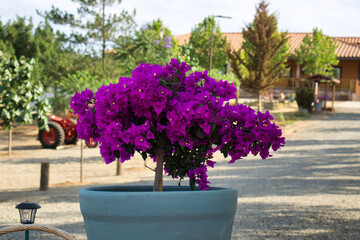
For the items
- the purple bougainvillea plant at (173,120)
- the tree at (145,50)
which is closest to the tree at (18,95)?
the tree at (145,50)

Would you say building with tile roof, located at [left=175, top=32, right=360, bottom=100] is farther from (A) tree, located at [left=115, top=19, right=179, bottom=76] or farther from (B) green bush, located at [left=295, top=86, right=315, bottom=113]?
(A) tree, located at [left=115, top=19, right=179, bottom=76]

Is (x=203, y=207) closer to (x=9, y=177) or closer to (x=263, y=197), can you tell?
(x=263, y=197)

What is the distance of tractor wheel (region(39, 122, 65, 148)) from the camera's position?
17.3m

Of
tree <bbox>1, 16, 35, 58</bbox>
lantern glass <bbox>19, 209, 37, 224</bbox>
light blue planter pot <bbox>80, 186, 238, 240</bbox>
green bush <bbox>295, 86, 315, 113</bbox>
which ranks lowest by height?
lantern glass <bbox>19, 209, 37, 224</bbox>

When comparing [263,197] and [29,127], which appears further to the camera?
[29,127]

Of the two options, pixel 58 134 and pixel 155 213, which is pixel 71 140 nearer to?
pixel 58 134

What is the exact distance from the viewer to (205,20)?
1422 inches

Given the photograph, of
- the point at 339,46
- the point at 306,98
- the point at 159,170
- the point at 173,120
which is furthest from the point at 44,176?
the point at 339,46

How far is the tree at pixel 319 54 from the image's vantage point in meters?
36.2

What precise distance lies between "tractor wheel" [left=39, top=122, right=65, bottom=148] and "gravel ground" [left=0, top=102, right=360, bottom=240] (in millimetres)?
461

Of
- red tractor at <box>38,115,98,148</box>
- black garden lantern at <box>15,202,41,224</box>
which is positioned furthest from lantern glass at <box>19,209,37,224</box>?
red tractor at <box>38,115,98,148</box>

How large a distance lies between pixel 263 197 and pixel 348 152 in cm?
714

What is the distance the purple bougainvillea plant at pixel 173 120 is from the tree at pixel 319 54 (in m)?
34.8

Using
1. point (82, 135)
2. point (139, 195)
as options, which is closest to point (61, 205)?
point (82, 135)
